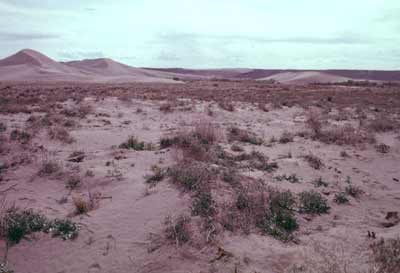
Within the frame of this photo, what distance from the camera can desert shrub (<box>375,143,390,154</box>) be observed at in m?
9.23

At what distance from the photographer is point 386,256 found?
3.89m

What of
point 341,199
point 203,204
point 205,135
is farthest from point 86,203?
point 205,135

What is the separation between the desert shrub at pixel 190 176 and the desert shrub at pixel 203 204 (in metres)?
0.26

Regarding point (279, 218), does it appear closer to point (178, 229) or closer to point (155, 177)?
point (178, 229)

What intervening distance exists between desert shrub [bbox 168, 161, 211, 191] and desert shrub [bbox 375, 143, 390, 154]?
5679 mm

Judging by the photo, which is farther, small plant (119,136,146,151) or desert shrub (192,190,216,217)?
small plant (119,136,146,151)

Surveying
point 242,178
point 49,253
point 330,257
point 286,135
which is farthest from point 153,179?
point 286,135

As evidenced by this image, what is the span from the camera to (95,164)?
23.5ft

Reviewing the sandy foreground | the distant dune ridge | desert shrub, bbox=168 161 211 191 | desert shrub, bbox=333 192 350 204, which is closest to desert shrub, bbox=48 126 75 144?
the sandy foreground

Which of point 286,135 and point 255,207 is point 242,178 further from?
point 286,135

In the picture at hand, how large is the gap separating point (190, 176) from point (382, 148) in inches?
250

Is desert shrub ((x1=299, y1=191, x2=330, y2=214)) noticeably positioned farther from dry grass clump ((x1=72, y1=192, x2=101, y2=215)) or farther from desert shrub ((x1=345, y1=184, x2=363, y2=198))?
dry grass clump ((x1=72, y1=192, x2=101, y2=215))

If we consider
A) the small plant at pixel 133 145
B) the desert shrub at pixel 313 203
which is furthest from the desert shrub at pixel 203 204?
the small plant at pixel 133 145

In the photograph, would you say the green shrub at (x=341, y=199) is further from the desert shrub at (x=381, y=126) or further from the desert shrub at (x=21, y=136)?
the desert shrub at (x=21, y=136)
